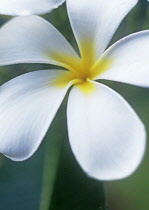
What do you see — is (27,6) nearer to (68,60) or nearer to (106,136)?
(68,60)

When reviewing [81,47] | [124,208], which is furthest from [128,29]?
[124,208]

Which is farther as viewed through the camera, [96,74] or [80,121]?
[96,74]

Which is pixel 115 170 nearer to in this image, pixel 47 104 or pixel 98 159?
pixel 98 159

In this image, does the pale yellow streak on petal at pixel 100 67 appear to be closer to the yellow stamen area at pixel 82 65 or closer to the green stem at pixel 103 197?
the yellow stamen area at pixel 82 65

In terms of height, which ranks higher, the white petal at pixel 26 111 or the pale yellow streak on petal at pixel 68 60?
the pale yellow streak on petal at pixel 68 60

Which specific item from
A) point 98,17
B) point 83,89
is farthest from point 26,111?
point 98,17

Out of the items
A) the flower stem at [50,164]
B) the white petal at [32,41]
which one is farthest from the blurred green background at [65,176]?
the white petal at [32,41]
